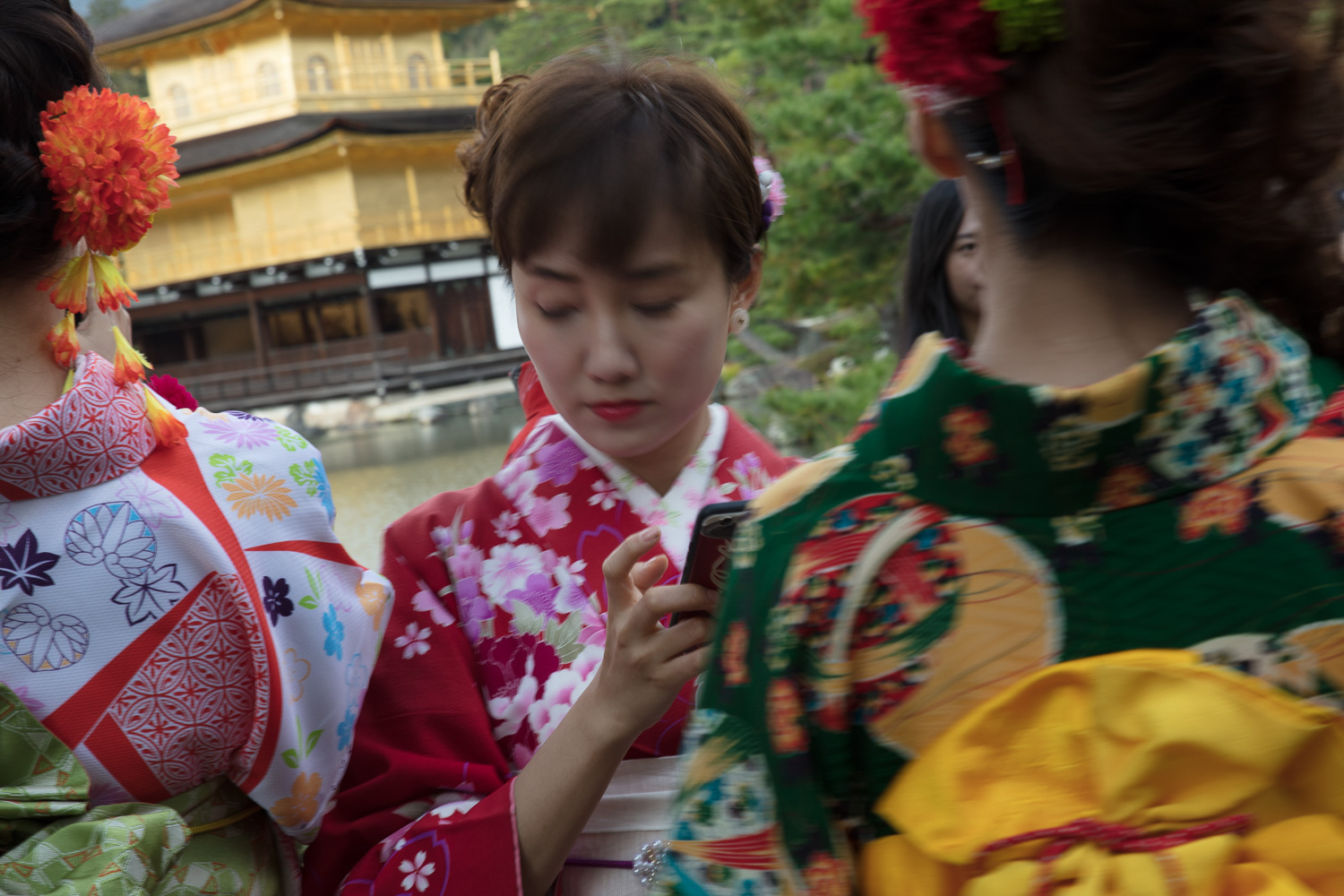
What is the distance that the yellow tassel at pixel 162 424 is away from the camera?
1.43 metres

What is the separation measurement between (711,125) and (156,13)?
26.7 meters

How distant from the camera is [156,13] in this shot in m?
23.9

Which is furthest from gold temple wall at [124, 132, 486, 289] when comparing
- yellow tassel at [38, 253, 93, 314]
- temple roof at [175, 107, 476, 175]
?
yellow tassel at [38, 253, 93, 314]

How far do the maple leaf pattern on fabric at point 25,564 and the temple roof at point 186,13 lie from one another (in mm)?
22123

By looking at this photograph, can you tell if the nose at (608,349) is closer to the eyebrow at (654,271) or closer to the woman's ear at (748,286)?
the eyebrow at (654,271)

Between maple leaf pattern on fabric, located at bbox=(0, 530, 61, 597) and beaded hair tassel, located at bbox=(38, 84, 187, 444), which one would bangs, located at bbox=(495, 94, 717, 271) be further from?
maple leaf pattern on fabric, located at bbox=(0, 530, 61, 597)

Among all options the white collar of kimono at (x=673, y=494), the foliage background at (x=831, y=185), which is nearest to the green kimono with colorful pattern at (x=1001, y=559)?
the white collar of kimono at (x=673, y=494)

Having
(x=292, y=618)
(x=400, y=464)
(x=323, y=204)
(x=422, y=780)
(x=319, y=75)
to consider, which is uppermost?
(x=319, y=75)

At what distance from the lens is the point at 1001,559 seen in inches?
34.2

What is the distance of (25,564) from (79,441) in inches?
6.2

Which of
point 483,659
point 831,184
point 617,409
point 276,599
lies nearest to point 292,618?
point 276,599

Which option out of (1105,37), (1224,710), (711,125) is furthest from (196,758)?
(1105,37)

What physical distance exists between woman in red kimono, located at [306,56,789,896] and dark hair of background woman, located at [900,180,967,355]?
142 centimetres

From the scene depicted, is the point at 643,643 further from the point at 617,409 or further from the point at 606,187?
the point at 606,187
